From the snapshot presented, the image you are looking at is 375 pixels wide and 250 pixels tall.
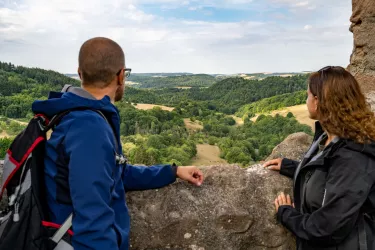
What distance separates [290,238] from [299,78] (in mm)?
131625

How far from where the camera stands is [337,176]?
2.11 meters

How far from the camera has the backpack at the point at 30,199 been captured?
5.55 feet

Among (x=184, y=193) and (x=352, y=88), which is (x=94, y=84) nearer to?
(x=184, y=193)

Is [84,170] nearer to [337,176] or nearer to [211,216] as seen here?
[211,216]

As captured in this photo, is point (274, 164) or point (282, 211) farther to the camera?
point (274, 164)

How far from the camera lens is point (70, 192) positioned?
1.66m

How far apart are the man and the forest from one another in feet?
135

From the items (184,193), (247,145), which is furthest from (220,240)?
(247,145)

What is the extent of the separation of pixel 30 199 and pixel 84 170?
1.11ft

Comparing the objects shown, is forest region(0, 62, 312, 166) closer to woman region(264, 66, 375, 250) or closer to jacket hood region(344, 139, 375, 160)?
woman region(264, 66, 375, 250)

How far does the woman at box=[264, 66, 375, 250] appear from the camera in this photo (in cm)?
208

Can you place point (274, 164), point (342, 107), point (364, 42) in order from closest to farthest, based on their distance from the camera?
1. point (342, 107)
2. point (274, 164)
3. point (364, 42)

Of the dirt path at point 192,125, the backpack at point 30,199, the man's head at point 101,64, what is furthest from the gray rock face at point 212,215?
the dirt path at point 192,125

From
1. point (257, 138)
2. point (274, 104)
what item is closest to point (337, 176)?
point (257, 138)
